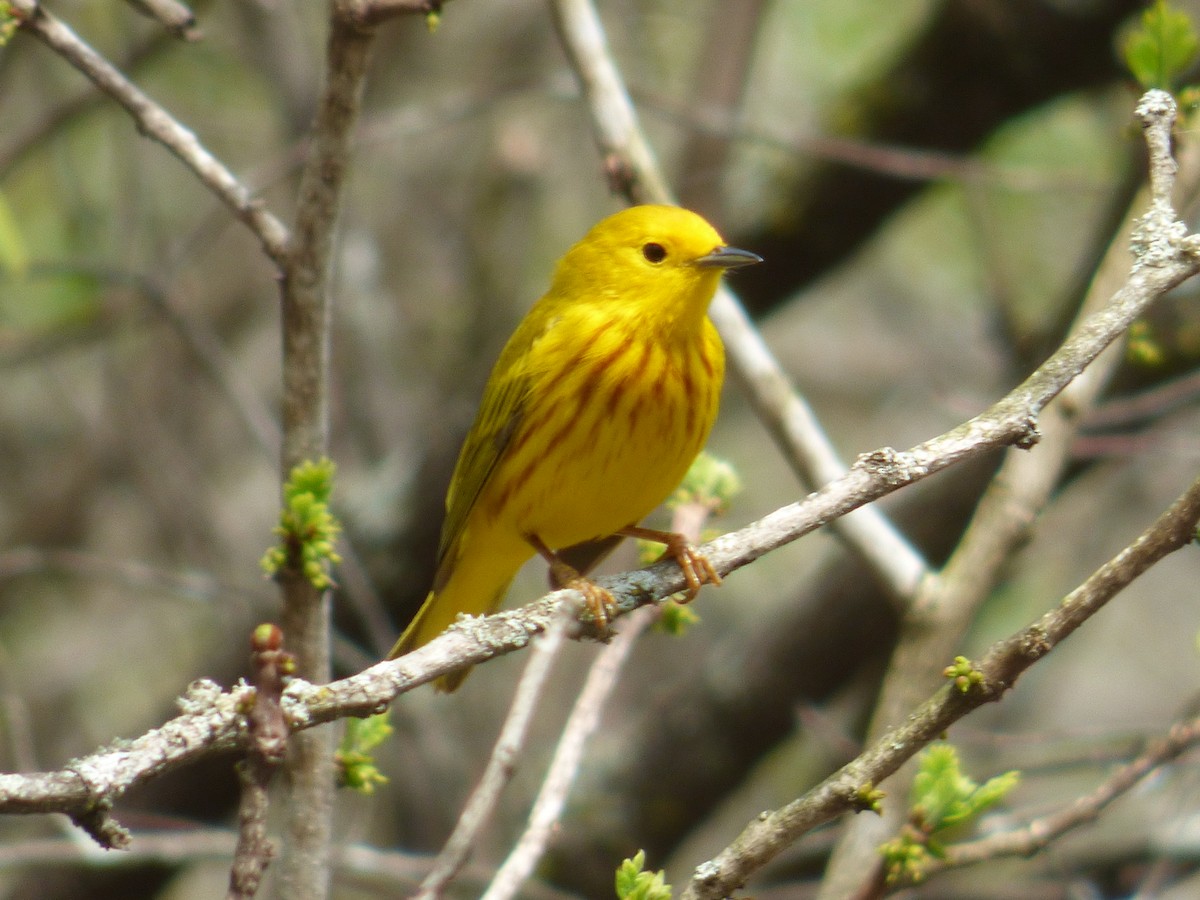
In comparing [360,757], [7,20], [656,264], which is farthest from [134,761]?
[656,264]

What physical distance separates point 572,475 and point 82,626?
5.16 m

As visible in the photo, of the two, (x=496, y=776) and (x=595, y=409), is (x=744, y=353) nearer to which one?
(x=595, y=409)

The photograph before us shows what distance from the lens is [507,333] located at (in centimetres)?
625

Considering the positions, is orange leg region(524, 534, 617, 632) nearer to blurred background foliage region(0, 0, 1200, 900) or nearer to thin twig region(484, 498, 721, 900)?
thin twig region(484, 498, 721, 900)

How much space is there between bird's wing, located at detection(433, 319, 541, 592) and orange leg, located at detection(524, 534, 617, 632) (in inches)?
8.5

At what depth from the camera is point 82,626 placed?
7.71m

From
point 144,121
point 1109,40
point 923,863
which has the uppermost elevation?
point 1109,40

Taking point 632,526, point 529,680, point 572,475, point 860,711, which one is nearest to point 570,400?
point 572,475

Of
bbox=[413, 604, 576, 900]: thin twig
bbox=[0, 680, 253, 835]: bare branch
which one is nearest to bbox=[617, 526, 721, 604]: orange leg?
bbox=[413, 604, 576, 900]: thin twig

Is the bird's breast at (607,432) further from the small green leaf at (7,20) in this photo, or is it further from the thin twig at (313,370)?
the small green leaf at (7,20)

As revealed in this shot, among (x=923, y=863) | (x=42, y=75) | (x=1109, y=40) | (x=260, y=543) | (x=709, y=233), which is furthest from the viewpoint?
(x=260, y=543)

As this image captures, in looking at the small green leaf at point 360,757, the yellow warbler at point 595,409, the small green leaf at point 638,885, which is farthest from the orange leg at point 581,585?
the small green leaf at point 638,885

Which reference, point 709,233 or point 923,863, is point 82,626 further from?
point 923,863

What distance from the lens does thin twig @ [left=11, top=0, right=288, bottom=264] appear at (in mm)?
2627
